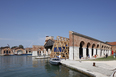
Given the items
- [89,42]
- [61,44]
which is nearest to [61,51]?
Result: [61,44]

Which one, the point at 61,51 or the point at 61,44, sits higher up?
the point at 61,44

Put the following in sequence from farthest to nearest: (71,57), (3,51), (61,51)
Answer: (3,51)
(61,51)
(71,57)

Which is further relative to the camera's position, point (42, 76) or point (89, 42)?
point (89, 42)

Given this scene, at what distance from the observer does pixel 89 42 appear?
1259 inches

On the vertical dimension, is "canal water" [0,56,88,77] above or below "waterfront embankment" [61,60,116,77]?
below

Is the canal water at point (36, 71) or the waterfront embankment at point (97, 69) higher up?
the waterfront embankment at point (97, 69)

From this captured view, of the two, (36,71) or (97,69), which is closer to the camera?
(97,69)

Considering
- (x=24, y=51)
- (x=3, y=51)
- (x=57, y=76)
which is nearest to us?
(x=57, y=76)

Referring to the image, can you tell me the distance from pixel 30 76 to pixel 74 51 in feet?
50.2

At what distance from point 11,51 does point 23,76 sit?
8363 cm

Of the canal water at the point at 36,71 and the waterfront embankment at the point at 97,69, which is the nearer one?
the waterfront embankment at the point at 97,69

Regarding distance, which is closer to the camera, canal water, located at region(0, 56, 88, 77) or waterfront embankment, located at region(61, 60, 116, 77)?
waterfront embankment, located at region(61, 60, 116, 77)

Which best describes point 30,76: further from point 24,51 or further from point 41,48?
point 24,51

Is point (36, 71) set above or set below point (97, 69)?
below
